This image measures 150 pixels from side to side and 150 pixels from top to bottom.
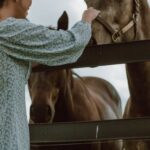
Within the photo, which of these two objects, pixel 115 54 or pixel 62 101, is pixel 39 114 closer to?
pixel 62 101

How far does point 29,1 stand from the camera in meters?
2.67

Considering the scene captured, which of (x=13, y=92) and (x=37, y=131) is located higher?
(x=13, y=92)

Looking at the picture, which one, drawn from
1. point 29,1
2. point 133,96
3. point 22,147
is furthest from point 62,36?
point 133,96

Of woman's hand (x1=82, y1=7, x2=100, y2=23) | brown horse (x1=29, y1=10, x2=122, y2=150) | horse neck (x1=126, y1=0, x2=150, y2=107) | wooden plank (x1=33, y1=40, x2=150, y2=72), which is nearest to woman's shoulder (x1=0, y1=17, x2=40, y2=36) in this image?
woman's hand (x1=82, y1=7, x2=100, y2=23)

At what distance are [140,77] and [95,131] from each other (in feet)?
4.66

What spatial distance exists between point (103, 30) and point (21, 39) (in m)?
2.19

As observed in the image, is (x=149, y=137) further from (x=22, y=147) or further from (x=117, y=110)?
(x=117, y=110)

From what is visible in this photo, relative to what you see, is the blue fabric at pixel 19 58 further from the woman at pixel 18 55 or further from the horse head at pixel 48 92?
the horse head at pixel 48 92

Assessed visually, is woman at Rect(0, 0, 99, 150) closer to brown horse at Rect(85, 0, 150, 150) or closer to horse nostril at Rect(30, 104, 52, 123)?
brown horse at Rect(85, 0, 150, 150)

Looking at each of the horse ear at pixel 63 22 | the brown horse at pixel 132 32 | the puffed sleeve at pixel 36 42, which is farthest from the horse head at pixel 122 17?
the puffed sleeve at pixel 36 42

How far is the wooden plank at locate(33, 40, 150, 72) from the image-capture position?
355cm

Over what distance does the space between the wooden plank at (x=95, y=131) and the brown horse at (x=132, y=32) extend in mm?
1233

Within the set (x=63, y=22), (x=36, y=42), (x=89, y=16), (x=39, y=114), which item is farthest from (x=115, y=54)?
(x=63, y=22)

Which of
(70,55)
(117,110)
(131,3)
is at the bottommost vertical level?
(117,110)
